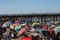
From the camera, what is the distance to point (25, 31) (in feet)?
42.4

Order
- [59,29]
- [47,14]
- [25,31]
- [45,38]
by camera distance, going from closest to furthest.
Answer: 1. [25,31]
2. [45,38]
3. [59,29]
4. [47,14]

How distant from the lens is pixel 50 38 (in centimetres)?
1435

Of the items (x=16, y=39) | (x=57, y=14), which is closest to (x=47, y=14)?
(x=57, y=14)

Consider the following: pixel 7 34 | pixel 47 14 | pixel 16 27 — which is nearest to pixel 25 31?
pixel 7 34

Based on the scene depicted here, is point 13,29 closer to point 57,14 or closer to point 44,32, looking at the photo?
point 44,32

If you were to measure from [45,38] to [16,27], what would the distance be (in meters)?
4.46

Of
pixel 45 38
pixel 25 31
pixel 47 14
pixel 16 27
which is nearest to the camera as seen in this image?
pixel 25 31

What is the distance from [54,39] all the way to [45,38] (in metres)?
0.52

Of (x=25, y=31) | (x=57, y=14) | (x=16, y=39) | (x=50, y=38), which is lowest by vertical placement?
(x=57, y=14)

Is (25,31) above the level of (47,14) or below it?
above

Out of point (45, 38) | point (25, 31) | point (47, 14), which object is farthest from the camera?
point (47, 14)

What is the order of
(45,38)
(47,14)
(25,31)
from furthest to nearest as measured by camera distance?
1. (47,14)
2. (45,38)
3. (25,31)

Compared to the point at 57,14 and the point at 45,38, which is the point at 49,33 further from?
the point at 57,14

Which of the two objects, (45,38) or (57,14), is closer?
(45,38)
